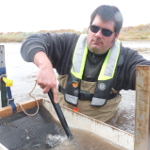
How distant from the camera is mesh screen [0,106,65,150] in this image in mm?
2092

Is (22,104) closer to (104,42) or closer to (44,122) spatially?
(44,122)

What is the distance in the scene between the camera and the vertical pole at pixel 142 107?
97cm

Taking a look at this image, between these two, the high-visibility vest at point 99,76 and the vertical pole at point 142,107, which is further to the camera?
the high-visibility vest at point 99,76

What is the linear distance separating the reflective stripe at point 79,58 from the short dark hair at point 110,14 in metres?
0.31

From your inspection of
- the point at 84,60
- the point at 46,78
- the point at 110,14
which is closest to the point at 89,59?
the point at 84,60

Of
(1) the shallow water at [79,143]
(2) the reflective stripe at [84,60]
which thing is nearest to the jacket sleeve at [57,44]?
(2) the reflective stripe at [84,60]

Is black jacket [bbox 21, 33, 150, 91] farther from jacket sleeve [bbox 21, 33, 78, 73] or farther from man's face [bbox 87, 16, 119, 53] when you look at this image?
man's face [bbox 87, 16, 119, 53]

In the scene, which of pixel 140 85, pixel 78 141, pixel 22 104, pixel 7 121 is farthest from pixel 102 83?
pixel 140 85

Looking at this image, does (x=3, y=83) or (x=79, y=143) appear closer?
(x=79, y=143)

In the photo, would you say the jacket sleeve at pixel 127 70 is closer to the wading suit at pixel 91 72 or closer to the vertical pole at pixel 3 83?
the wading suit at pixel 91 72

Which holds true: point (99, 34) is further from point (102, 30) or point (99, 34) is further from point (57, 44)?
point (57, 44)

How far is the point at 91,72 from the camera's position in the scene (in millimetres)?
2543

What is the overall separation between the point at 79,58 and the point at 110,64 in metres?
0.38

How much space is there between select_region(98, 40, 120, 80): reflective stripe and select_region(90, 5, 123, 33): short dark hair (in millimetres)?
241
